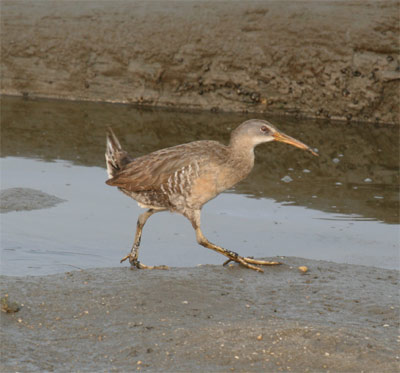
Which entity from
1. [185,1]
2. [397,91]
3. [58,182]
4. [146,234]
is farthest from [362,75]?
[146,234]

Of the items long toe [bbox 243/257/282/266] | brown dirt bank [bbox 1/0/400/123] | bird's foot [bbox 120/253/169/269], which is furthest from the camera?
brown dirt bank [bbox 1/0/400/123]

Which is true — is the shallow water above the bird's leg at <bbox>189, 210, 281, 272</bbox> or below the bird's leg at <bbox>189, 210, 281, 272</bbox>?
below

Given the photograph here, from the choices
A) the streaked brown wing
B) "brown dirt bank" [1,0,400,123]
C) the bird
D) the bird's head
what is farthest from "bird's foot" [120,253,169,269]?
"brown dirt bank" [1,0,400,123]

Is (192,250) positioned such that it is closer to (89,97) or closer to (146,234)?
(146,234)

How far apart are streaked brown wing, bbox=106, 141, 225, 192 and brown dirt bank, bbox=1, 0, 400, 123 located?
702 centimetres

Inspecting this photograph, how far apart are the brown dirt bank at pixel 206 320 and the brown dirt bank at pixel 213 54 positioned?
710 centimetres

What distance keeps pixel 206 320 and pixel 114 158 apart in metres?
2.14

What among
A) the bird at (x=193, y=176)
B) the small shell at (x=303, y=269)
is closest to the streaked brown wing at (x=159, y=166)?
the bird at (x=193, y=176)

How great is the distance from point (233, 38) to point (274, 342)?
9.52 m

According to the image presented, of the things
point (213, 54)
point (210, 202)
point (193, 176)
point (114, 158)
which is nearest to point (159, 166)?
point (193, 176)

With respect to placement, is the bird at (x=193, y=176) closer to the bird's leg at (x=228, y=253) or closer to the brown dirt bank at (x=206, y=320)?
the bird's leg at (x=228, y=253)

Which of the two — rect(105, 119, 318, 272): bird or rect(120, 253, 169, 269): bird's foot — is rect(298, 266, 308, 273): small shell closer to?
rect(105, 119, 318, 272): bird

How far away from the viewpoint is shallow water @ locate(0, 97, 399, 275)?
680cm

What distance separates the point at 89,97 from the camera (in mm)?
14555
